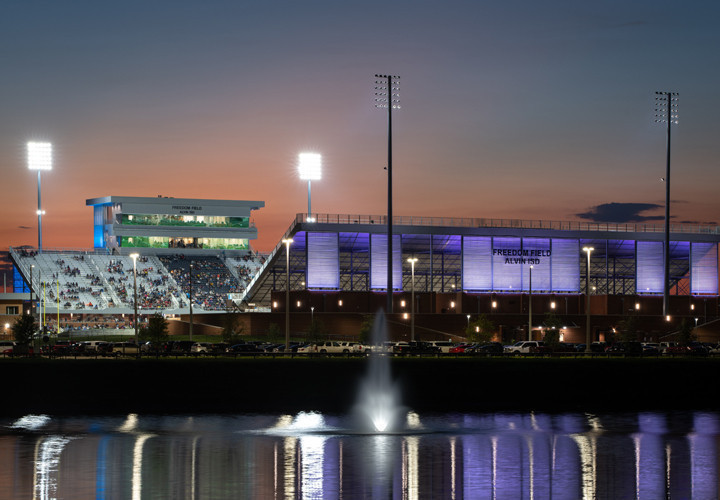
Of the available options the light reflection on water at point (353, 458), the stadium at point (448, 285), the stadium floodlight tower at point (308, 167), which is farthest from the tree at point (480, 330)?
the light reflection on water at point (353, 458)

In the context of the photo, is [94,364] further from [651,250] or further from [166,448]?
[651,250]

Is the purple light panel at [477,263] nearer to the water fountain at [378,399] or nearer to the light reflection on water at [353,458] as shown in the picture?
the water fountain at [378,399]

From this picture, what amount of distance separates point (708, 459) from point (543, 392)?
66.6 feet

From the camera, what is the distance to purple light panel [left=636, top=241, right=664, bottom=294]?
12669cm

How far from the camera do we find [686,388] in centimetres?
5809

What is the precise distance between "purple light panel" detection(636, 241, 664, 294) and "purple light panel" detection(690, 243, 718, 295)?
4750 mm

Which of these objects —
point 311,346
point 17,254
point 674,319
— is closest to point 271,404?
point 311,346

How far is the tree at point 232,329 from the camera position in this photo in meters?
92.7

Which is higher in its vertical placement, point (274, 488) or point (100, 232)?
point (100, 232)

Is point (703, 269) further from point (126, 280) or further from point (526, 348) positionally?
point (126, 280)

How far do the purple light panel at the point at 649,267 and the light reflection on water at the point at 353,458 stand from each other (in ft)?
264

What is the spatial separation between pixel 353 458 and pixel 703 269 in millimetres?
104152

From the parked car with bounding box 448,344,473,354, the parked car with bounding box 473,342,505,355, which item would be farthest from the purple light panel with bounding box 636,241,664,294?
the parked car with bounding box 473,342,505,355

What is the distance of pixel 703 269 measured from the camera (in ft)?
424
